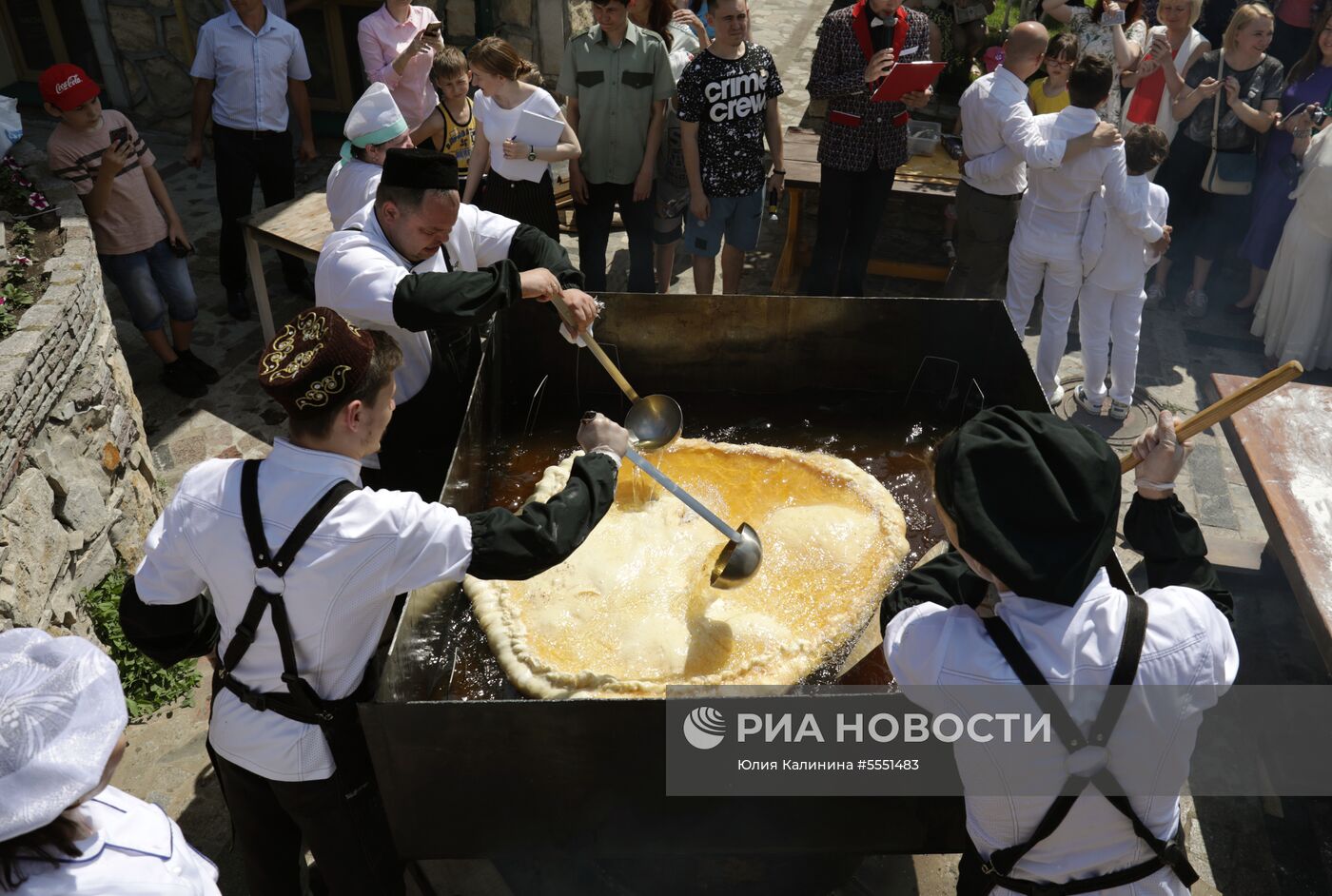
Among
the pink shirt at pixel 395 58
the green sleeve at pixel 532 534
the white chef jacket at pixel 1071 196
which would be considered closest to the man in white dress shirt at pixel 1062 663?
the green sleeve at pixel 532 534

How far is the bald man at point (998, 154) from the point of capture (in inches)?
203

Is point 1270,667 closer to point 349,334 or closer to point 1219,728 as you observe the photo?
point 1219,728

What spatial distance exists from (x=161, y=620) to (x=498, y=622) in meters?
1.13

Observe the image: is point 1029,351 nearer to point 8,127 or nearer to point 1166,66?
point 1166,66

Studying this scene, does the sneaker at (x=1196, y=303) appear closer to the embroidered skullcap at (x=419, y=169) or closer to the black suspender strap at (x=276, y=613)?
the embroidered skullcap at (x=419, y=169)

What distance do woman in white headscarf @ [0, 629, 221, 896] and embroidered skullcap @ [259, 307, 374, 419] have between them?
0.74 meters

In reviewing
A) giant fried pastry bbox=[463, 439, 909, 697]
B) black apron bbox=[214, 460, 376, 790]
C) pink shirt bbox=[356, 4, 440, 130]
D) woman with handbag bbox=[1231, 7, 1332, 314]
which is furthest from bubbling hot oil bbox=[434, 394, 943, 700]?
woman with handbag bbox=[1231, 7, 1332, 314]

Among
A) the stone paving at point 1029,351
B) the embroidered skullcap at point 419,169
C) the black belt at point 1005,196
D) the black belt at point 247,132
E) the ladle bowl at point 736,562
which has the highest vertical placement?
the embroidered skullcap at point 419,169

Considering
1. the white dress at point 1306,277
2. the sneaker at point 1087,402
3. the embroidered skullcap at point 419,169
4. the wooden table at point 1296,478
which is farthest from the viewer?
the white dress at point 1306,277

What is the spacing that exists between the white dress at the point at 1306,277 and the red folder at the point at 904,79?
92.3 inches

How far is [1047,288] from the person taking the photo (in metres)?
5.60

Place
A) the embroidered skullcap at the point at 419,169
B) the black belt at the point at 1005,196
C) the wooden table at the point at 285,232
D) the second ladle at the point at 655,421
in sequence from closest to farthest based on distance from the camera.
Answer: the embroidered skullcap at the point at 419,169
the second ladle at the point at 655,421
the wooden table at the point at 285,232
the black belt at the point at 1005,196

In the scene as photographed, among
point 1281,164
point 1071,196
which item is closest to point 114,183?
point 1071,196

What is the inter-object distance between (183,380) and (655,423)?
10.3ft
